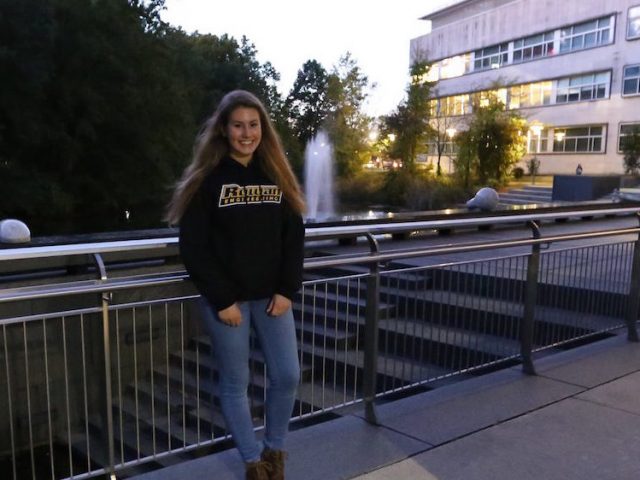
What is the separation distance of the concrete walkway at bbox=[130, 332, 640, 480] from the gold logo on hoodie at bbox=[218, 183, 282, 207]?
1.54 m

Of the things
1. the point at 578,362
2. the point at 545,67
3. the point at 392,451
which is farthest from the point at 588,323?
the point at 545,67

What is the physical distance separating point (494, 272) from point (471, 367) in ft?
2.60

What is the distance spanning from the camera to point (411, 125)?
38312mm

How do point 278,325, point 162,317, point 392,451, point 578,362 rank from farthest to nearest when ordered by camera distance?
point 578,362 → point 162,317 → point 392,451 → point 278,325

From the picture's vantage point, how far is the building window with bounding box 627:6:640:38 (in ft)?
134

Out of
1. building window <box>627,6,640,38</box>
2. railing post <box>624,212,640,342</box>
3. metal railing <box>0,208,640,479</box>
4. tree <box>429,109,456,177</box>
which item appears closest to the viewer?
metal railing <box>0,208,640,479</box>

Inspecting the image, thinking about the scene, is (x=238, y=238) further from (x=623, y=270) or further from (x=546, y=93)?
(x=546, y=93)

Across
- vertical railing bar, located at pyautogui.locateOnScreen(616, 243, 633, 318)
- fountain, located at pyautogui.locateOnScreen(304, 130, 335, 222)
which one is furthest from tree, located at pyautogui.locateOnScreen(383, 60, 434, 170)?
vertical railing bar, located at pyautogui.locateOnScreen(616, 243, 633, 318)

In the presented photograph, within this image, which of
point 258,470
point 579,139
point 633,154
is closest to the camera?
point 258,470

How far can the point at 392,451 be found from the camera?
12.3ft

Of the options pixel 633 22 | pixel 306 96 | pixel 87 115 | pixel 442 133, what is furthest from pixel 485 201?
pixel 306 96

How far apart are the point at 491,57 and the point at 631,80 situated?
49.1 ft

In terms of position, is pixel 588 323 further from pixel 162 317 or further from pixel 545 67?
pixel 545 67

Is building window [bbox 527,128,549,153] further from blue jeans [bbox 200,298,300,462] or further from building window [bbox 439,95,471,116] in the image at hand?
blue jeans [bbox 200,298,300,462]
